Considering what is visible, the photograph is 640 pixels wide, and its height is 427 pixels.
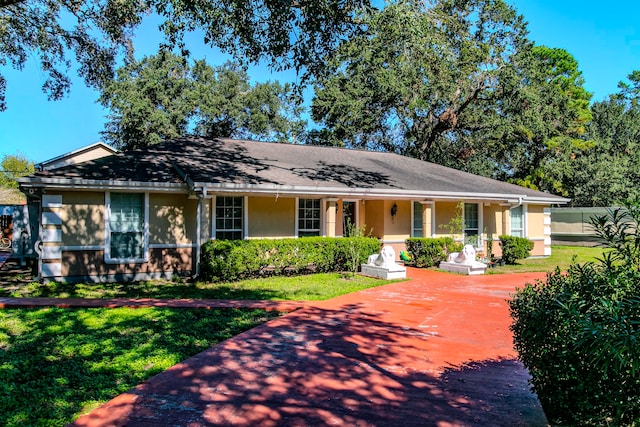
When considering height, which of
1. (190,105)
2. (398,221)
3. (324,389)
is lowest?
(324,389)

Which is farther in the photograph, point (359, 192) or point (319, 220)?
point (319, 220)

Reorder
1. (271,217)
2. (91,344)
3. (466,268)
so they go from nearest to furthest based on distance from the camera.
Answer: (91,344), (466,268), (271,217)

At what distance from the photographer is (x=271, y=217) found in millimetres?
13641

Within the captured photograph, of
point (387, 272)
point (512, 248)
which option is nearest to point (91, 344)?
point (387, 272)

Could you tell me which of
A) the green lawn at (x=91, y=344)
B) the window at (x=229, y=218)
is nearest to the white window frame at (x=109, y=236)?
the green lawn at (x=91, y=344)

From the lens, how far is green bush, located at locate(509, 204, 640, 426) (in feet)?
7.61

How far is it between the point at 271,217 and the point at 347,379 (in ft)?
30.6

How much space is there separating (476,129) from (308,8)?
19.8 m

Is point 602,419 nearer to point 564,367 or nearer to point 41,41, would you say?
point 564,367

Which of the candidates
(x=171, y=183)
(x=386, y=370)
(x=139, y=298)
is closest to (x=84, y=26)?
(x=171, y=183)

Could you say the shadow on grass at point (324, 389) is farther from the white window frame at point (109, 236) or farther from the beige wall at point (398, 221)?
the beige wall at point (398, 221)

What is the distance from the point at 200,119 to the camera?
3259 centimetres

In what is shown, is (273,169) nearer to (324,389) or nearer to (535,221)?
(324,389)

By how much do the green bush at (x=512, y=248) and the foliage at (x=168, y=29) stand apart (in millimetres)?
10263
